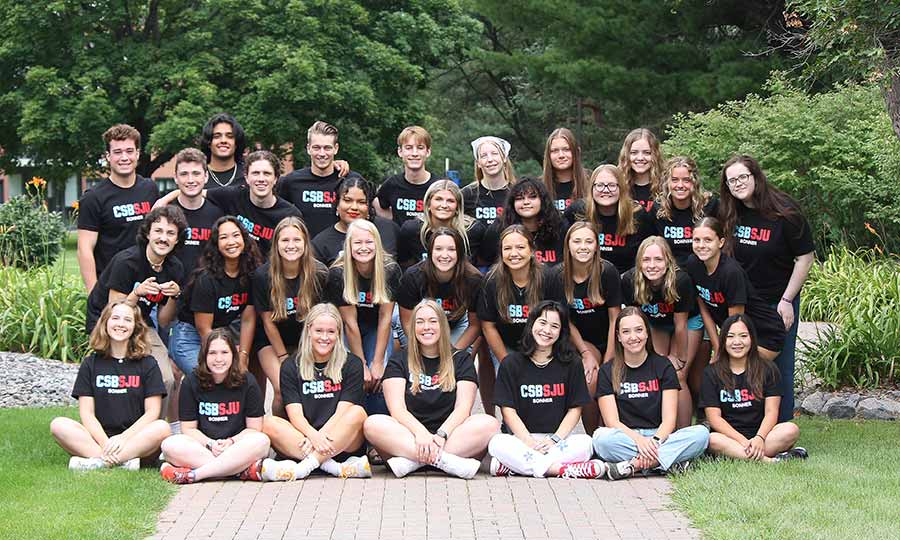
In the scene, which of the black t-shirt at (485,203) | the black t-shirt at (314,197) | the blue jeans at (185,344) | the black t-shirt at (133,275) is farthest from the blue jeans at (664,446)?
the black t-shirt at (133,275)

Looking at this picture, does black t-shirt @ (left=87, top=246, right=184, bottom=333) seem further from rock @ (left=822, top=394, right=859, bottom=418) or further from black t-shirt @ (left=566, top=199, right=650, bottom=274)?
rock @ (left=822, top=394, right=859, bottom=418)

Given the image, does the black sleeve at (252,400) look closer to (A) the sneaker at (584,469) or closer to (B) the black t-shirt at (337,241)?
(B) the black t-shirt at (337,241)

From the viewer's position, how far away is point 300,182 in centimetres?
955

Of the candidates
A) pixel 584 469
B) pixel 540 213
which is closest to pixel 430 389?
pixel 584 469

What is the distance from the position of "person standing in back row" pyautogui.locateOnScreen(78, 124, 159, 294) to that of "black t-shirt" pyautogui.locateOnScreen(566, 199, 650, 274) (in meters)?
3.15

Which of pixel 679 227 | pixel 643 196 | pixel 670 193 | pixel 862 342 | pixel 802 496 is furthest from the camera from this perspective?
pixel 862 342

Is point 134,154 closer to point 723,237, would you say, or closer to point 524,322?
point 524,322

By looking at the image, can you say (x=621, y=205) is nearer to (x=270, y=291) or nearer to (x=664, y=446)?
(x=664, y=446)

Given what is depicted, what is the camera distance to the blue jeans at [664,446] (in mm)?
8078

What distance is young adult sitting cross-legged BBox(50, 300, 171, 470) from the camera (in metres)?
8.12

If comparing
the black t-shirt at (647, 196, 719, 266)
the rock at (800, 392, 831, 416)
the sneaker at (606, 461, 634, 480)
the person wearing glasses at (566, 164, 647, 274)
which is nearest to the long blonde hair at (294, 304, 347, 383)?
the sneaker at (606, 461, 634, 480)

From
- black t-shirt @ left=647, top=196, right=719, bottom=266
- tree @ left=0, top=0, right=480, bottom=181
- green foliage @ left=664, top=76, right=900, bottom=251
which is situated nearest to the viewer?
black t-shirt @ left=647, top=196, right=719, bottom=266

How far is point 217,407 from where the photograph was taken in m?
8.16

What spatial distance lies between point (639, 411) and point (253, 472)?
2.60 meters
